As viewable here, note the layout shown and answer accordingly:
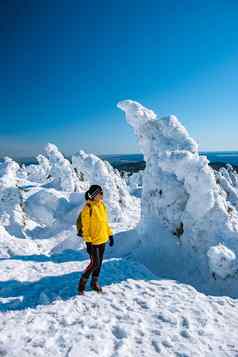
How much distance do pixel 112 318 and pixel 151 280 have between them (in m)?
2.54

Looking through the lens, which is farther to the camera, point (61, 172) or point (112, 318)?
point (61, 172)

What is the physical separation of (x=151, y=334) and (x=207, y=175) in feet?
23.1

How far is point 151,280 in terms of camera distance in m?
8.14

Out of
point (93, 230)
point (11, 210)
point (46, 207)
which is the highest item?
point (93, 230)

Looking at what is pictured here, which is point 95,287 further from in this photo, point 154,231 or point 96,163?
point 96,163

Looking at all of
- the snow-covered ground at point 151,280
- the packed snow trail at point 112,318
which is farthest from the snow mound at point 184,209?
the packed snow trail at point 112,318

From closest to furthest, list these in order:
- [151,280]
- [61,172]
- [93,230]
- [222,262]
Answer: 1. [93,230]
2. [151,280]
3. [222,262]
4. [61,172]

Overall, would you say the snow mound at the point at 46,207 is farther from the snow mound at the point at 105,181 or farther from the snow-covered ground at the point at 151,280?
the snow-covered ground at the point at 151,280

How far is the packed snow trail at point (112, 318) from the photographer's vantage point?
4.84 meters

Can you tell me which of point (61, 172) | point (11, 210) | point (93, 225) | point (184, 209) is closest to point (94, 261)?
point (93, 225)

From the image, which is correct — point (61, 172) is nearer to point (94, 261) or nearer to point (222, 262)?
point (222, 262)

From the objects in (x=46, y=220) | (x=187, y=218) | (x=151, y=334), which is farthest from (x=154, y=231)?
(x=46, y=220)

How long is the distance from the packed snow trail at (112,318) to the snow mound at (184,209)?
2947 mm

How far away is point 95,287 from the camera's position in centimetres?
698
